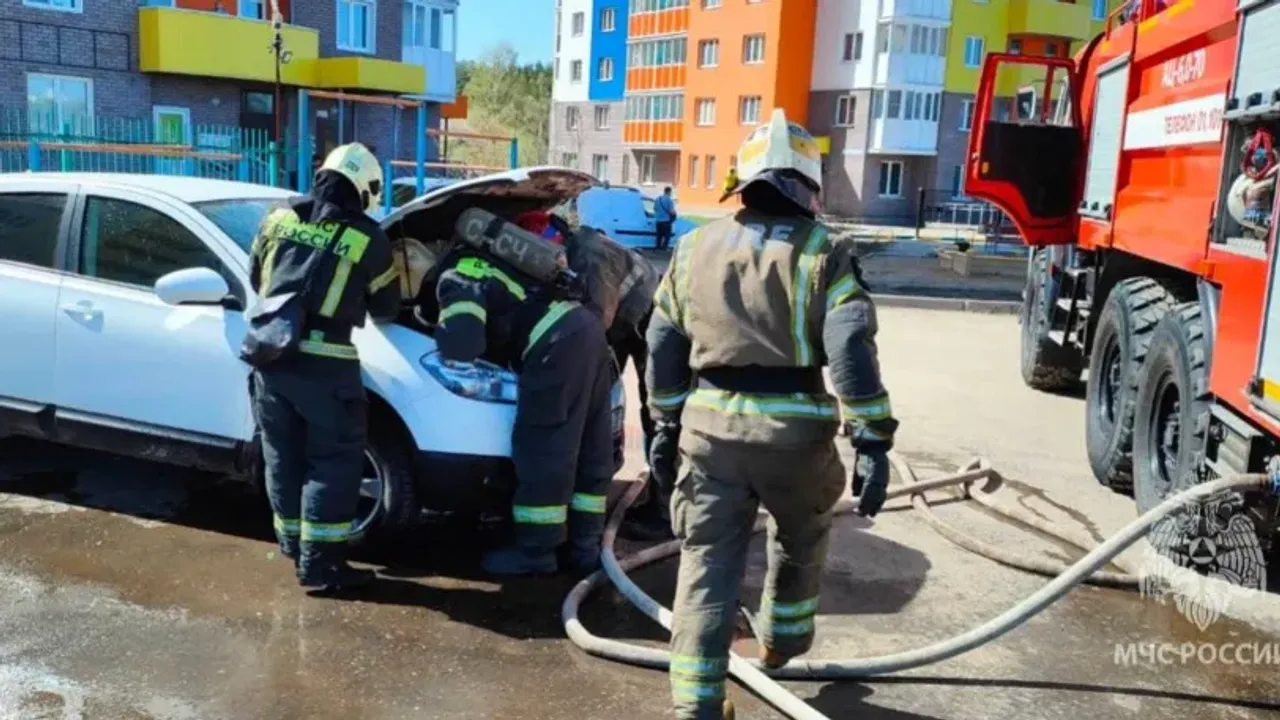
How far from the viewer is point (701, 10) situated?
49781 millimetres

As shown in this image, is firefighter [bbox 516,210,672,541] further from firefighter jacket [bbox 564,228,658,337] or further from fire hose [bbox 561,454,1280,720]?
fire hose [bbox 561,454,1280,720]

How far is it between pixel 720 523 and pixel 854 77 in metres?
44.1

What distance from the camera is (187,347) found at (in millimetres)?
4875

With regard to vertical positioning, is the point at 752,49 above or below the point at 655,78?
above

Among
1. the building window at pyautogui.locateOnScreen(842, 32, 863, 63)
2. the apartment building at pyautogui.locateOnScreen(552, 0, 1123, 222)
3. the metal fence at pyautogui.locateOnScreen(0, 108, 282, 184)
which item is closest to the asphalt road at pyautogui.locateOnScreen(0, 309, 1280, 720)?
the metal fence at pyautogui.locateOnScreen(0, 108, 282, 184)

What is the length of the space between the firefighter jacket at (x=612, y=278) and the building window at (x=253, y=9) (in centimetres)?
2333

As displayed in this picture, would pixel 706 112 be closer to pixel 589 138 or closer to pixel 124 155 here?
Result: pixel 589 138

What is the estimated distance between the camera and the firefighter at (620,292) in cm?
484

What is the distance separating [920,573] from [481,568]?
1.92 metres

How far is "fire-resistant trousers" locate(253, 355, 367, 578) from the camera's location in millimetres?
4328

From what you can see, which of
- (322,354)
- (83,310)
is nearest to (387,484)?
(322,354)

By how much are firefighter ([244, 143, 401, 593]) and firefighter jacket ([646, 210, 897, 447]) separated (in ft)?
4.90

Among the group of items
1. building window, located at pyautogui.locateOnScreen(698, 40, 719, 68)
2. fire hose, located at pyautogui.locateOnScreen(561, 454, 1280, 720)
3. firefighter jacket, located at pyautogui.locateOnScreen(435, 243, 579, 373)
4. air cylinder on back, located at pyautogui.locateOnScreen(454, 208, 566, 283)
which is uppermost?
building window, located at pyautogui.locateOnScreen(698, 40, 719, 68)

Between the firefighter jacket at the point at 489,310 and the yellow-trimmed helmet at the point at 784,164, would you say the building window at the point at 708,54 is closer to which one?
the firefighter jacket at the point at 489,310
